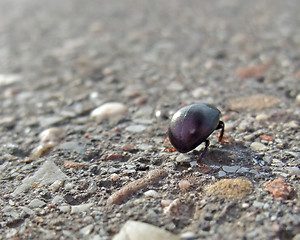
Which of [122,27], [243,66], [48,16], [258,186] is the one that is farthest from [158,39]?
[258,186]

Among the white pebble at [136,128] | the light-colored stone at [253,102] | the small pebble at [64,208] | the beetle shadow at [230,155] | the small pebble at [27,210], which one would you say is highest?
the small pebble at [27,210]

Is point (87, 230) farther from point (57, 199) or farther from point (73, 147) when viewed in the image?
point (73, 147)

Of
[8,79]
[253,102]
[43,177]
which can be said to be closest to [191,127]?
[43,177]

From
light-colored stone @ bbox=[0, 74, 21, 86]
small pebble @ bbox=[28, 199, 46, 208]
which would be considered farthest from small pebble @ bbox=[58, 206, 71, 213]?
light-colored stone @ bbox=[0, 74, 21, 86]

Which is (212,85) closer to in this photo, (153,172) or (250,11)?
(153,172)

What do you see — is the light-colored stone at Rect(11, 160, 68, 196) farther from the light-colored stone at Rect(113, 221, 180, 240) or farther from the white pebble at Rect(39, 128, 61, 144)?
the light-colored stone at Rect(113, 221, 180, 240)

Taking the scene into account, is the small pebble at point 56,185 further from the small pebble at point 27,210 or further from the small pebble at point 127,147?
the small pebble at point 127,147

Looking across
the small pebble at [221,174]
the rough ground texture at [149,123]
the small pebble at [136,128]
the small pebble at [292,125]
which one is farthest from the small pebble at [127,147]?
the small pebble at [292,125]
